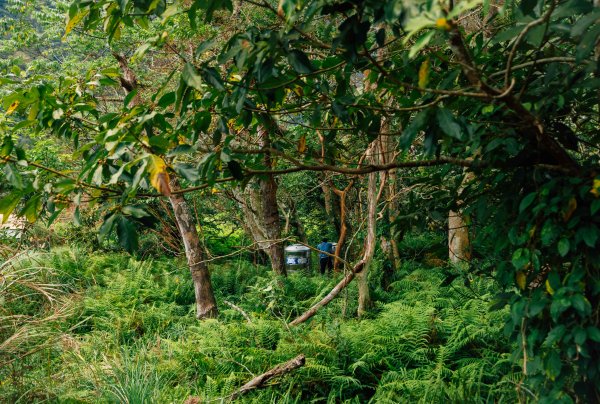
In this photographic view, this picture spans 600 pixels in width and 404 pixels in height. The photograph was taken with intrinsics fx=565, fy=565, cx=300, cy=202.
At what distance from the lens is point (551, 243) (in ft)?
7.76

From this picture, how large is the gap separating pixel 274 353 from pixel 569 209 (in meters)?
3.91

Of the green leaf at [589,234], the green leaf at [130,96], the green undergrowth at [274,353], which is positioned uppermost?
the green leaf at [130,96]

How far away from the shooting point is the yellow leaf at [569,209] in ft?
7.14

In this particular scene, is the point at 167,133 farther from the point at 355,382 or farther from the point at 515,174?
the point at 355,382

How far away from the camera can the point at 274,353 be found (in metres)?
5.58

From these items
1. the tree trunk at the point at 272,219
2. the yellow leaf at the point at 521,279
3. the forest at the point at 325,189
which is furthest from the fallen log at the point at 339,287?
the yellow leaf at the point at 521,279

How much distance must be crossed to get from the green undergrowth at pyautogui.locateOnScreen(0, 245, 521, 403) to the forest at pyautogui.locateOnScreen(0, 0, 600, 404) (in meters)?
0.03

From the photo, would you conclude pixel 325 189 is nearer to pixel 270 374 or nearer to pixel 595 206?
pixel 270 374

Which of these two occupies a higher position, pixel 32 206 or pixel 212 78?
pixel 212 78

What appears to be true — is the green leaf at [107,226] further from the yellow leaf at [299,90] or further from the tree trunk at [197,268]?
the tree trunk at [197,268]

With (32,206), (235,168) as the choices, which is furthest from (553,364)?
(32,206)

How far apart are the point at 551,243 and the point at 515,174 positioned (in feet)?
1.14

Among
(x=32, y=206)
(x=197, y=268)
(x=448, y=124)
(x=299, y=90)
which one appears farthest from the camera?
(x=197, y=268)

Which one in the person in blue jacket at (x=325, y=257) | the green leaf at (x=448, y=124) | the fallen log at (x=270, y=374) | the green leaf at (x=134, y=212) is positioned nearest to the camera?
the green leaf at (x=448, y=124)
